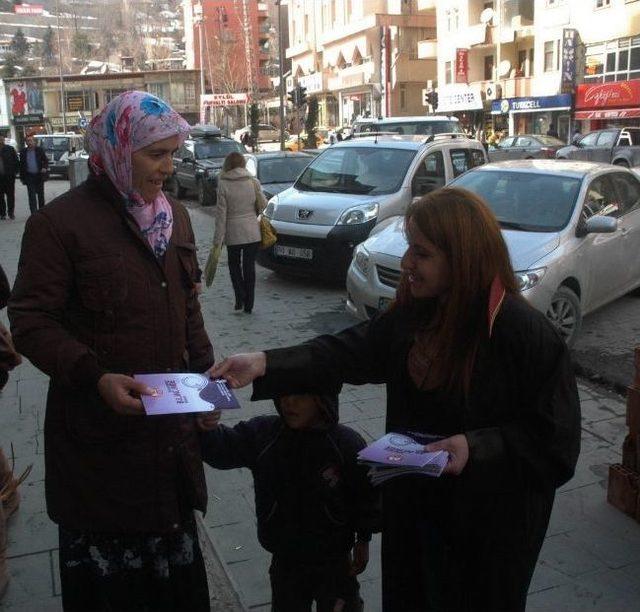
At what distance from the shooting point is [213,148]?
20.4 metres

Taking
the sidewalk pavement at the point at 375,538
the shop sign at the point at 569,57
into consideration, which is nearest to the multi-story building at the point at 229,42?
the shop sign at the point at 569,57

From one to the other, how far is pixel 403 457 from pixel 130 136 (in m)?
1.12

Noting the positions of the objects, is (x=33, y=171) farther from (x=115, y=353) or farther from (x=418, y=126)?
(x=115, y=353)

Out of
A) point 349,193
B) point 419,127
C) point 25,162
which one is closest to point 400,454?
point 349,193

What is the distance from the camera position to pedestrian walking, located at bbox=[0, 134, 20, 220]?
1588 cm

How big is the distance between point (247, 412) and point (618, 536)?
262 centimetres

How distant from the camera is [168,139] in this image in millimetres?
2205

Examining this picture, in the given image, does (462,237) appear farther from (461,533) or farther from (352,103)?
(352,103)

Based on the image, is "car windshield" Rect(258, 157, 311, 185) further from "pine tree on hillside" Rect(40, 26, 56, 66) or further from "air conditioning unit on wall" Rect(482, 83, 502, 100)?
"pine tree on hillside" Rect(40, 26, 56, 66)

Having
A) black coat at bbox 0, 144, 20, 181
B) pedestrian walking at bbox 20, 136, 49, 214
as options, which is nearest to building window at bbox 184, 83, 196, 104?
pedestrian walking at bbox 20, 136, 49, 214

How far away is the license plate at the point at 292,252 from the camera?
952 cm

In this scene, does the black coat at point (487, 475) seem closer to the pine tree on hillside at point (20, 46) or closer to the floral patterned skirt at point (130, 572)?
the floral patterned skirt at point (130, 572)

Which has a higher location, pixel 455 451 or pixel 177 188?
pixel 455 451

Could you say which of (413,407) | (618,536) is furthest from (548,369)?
(618,536)
